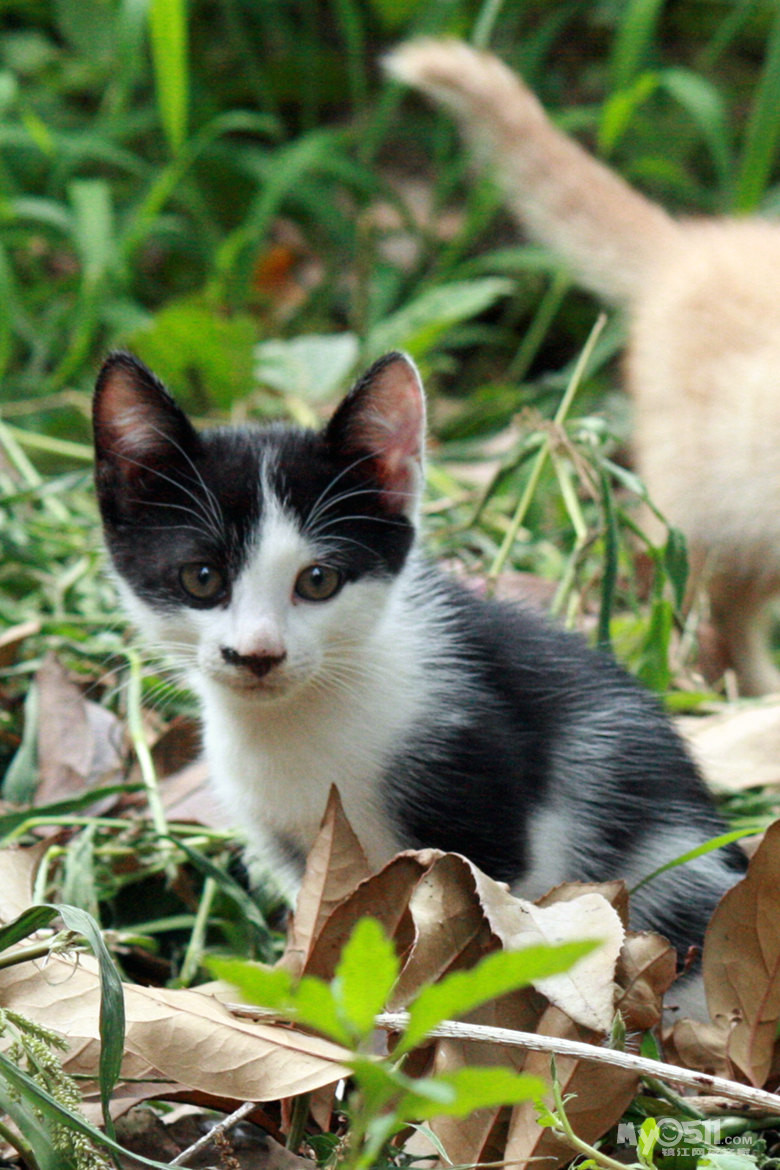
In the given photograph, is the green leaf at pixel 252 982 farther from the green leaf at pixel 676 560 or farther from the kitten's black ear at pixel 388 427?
the green leaf at pixel 676 560

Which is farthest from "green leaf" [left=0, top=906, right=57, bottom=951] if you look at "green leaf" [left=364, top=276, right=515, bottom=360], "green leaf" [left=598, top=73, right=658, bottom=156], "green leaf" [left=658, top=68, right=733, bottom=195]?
"green leaf" [left=658, top=68, right=733, bottom=195]

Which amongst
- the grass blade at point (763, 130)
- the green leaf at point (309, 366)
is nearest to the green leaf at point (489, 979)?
the green leaf at point (309, 366)

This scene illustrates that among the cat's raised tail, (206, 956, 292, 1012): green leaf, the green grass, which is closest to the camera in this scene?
(206, 956, 292, 1012): green leaf

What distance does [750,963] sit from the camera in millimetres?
1371

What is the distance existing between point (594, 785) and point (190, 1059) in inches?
27.0

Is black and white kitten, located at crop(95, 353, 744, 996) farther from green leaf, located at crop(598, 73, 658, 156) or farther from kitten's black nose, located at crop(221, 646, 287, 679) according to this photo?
green leaf, located at crop(598, 73, 658, 156)

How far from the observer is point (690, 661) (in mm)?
2627

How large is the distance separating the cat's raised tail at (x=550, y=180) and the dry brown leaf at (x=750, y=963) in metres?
2.13

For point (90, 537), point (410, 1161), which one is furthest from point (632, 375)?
point (410, 1161)

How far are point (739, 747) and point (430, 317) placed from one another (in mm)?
1881

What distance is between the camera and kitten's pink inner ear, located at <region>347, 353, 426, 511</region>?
1618 mm

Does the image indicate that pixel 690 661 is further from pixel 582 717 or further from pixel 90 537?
pixel 90 537

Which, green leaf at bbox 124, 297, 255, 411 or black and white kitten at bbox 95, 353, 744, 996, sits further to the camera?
green leaf at bbox 124, 297, 255, 411

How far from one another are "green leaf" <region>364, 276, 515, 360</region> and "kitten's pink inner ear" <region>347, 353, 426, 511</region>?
1.76 m
